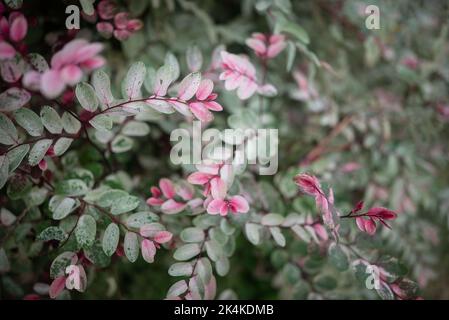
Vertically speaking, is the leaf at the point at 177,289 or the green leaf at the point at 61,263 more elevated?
the green leaf at the point at 61,263

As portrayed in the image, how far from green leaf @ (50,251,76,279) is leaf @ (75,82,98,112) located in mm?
283

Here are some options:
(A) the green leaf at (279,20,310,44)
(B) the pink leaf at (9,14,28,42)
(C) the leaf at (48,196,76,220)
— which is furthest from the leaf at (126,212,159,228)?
(A) the green leaf at (279,20,310,44)

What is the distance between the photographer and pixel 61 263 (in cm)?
79

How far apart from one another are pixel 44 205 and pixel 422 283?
112 centimetres

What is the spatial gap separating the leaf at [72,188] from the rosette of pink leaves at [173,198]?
138mm

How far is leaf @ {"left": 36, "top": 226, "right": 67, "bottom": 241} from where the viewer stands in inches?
31.2

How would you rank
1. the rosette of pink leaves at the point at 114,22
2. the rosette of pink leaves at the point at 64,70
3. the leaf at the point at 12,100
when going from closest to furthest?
the rosette of pink leaves at the point at 64,70, the leaf at the point at 12,100, the rosette of pink leaves at the point at 114,22

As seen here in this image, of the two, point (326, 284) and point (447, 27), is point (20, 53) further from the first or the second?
point (447, 27)

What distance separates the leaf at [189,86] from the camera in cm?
75

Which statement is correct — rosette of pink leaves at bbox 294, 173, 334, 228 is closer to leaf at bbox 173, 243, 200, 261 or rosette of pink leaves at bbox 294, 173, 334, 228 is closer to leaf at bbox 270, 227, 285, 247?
leaf at bbox 270, 227, 285, 247

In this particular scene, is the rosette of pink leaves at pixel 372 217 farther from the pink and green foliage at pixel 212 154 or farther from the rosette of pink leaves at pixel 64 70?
the rosette of pink leaves at pixel 64 70

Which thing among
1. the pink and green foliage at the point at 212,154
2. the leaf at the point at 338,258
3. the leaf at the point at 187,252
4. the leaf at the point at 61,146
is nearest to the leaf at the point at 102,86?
the pink and green foliage at the point at 212,154

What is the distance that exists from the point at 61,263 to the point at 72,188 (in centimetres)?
15
